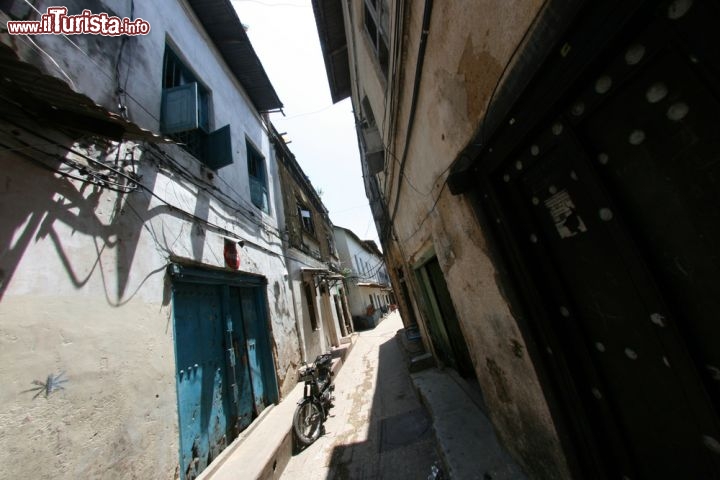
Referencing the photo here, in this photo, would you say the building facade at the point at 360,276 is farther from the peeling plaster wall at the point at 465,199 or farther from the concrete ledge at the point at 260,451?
the peeling plaster wall at the point at 465,199

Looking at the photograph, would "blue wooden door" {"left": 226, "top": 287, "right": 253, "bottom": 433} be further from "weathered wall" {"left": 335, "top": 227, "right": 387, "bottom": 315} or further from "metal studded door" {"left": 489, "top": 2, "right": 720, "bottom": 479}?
"weathered wall" {"left": 335, "top": 227, "right": 387, "bottom": 315}

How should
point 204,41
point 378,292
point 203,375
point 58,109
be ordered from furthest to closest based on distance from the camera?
point 378,292 → point 204,41 → point 203,375 → point 58,109

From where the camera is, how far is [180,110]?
392cm

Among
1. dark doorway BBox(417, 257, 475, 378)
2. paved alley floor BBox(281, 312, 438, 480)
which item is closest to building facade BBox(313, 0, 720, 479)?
paved alley floor BBox(281, 312, 438, 480)

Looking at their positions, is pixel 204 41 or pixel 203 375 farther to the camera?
pixel 204 41

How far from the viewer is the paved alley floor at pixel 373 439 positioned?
3.55m

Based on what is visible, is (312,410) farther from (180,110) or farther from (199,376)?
(180,110)

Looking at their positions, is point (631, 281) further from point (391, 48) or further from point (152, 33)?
point (152, 33)

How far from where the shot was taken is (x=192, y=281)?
3.91m

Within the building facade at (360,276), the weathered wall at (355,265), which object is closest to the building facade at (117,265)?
the building facade at (360,276)

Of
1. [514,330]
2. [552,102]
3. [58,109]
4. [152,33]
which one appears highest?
[152,33]

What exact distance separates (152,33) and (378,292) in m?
26.5

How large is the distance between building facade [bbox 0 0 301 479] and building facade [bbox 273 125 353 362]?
8.91ft

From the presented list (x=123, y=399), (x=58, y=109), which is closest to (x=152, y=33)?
(x=58, y=109)
